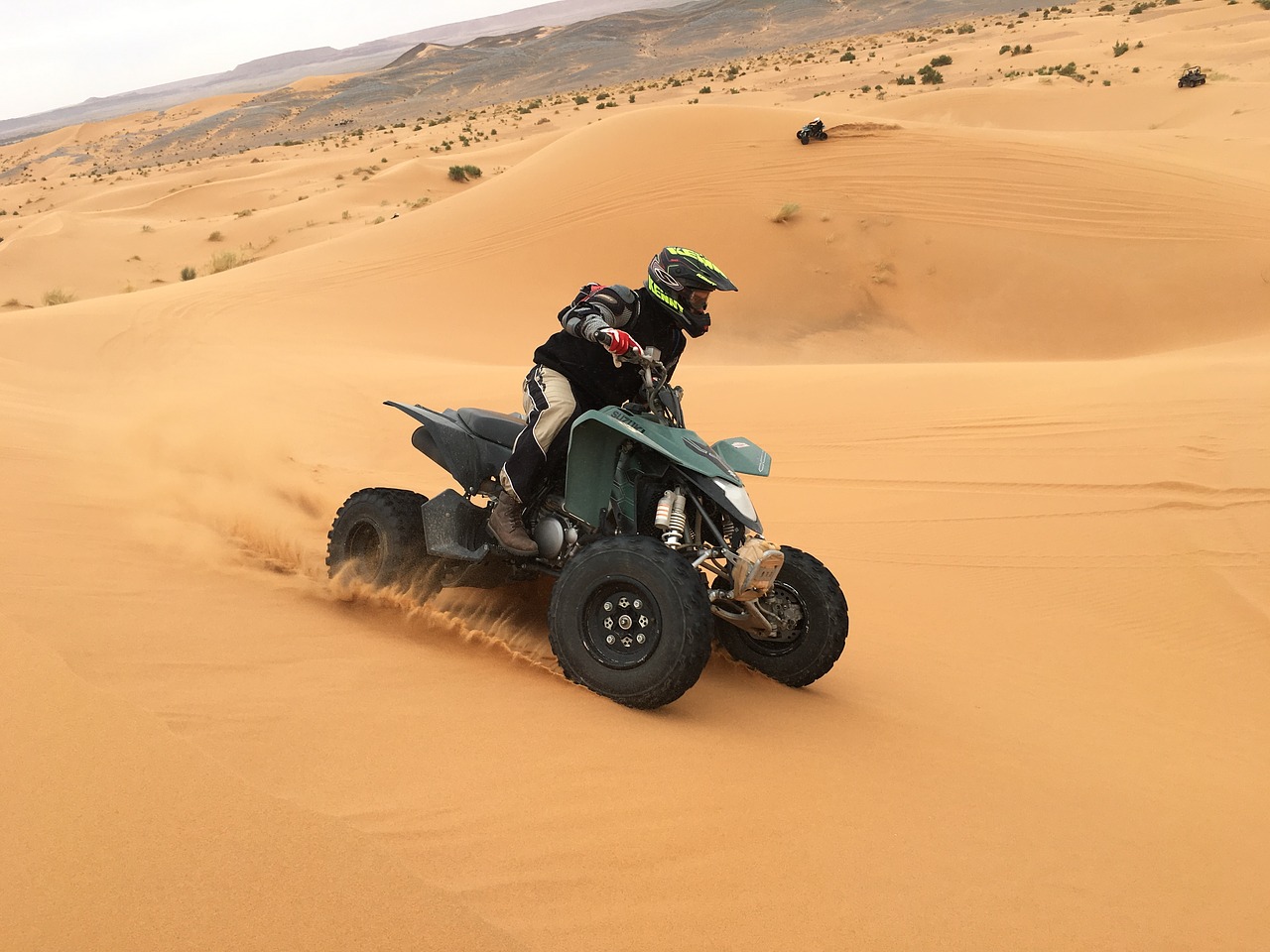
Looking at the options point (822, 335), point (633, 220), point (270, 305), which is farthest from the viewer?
point (633, 220)

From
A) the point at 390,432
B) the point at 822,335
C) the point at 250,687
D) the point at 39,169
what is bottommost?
the point at 822,335

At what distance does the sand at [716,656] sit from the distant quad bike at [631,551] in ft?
0.63

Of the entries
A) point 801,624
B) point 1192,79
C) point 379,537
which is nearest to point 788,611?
point 801,624

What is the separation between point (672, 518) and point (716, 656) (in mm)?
886

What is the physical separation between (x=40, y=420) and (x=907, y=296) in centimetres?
1290

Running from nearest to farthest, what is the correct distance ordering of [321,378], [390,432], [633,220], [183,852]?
[183,852] → [390,432] → [321,378] → [633,220]

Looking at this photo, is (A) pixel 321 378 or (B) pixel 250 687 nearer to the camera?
(B) pixel 250 687

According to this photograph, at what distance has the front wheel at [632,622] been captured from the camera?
368 cm

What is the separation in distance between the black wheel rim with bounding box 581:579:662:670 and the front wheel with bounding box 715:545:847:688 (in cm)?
70

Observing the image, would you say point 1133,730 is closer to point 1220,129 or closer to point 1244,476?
point 1244,476

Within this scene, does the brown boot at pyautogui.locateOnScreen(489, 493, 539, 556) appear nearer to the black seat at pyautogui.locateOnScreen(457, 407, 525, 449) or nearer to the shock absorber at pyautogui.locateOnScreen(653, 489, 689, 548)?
the black seat at pyautogui.locateOnScreen(457, 407, 525, 449)

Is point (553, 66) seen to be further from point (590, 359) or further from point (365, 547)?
point (590, 359)

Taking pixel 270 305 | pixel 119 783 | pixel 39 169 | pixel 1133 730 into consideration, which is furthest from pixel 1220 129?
pixel 39 169

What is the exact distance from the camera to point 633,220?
17656 millimetres
